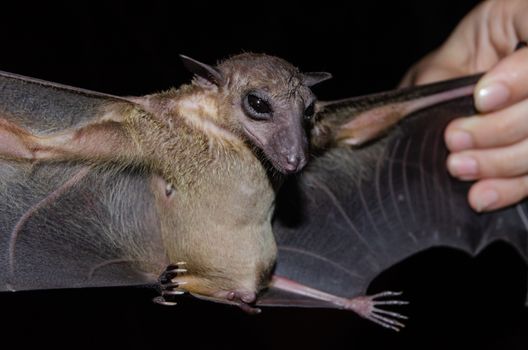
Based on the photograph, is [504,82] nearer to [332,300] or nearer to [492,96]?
[492,96]

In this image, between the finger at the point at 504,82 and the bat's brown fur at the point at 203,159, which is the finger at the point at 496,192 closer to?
the finger at the point at 504,82

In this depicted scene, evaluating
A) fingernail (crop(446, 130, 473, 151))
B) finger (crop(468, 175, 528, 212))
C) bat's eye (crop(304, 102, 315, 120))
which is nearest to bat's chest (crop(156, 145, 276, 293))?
bat's eye (crop(304, 102, 315, 120))

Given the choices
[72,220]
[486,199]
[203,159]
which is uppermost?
[203,159]

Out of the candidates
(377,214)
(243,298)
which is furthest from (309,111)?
(377,214)

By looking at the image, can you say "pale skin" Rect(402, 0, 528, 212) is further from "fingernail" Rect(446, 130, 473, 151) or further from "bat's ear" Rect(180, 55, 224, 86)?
"bat's ear" Rect(180, 55, 224, 86)

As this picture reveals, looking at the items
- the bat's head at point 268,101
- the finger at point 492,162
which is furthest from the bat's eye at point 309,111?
the finger at point 492,162

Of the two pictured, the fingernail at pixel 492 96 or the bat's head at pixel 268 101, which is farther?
the fingernail at pixel 492 96

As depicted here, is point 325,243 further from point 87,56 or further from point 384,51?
point 384,51
